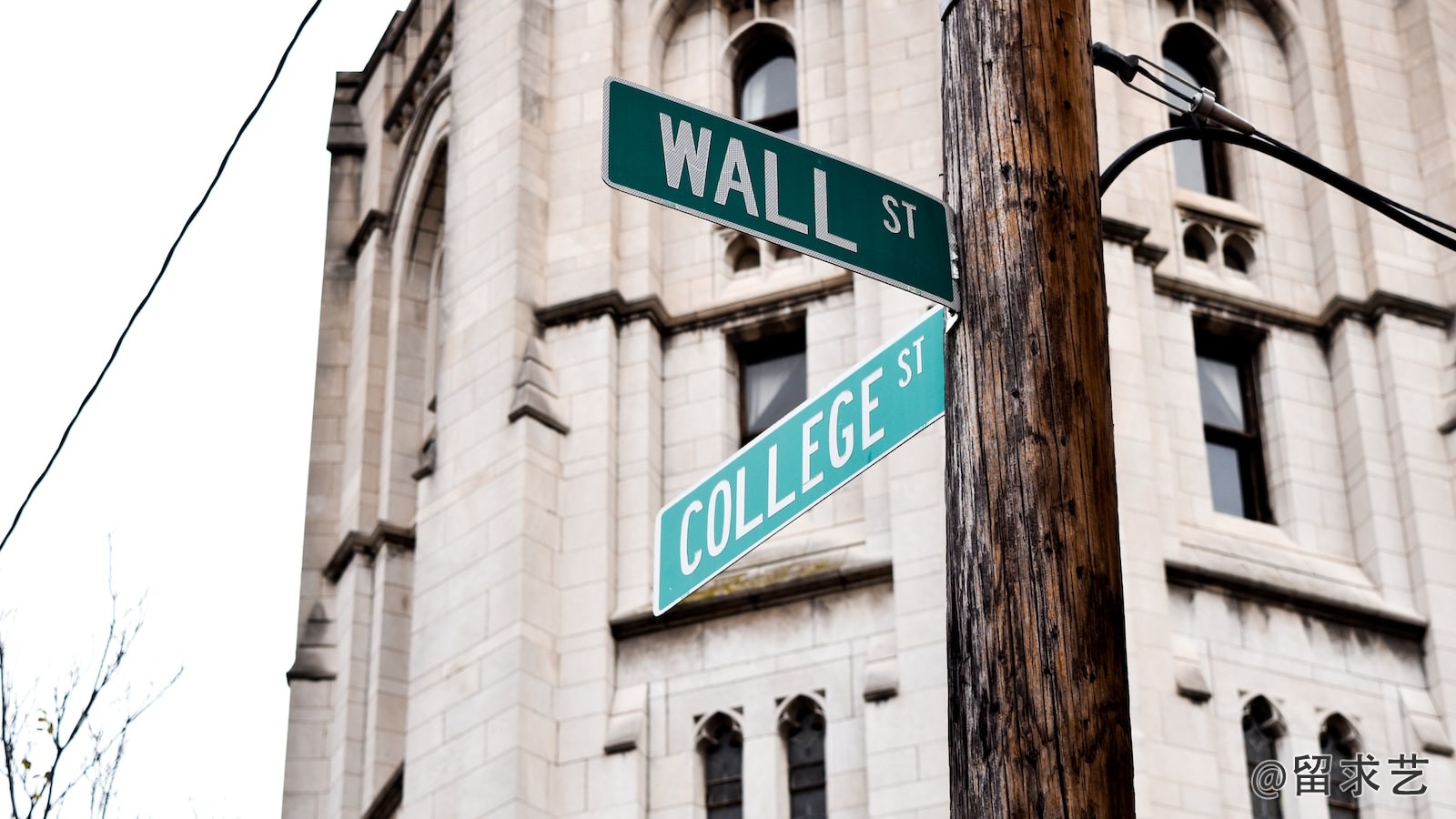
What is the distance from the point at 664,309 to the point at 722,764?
4.60m

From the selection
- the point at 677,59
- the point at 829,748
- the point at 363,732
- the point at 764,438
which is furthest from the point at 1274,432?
the point at 764,438

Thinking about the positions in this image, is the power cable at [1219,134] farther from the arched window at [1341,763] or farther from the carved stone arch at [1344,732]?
the carved stone arch at [1344,732]

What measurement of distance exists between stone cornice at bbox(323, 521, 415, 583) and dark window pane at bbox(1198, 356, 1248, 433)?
8138 millimetres

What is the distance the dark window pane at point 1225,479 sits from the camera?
2045cm

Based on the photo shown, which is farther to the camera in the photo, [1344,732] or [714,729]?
[1344,732]

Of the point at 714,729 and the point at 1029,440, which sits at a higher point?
the point at 714,729

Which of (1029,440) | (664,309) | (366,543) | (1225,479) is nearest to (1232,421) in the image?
(1225,479)

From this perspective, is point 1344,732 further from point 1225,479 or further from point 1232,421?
point 1232,421

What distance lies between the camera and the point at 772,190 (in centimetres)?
684

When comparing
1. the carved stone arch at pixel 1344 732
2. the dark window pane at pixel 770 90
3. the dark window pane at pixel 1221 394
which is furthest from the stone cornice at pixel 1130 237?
the carved stone arch at pixel 1344 732

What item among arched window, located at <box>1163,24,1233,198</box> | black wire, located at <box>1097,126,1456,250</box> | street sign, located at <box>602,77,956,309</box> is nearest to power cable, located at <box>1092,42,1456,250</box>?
black wire, located at <box>1097,126,1456,250</box>

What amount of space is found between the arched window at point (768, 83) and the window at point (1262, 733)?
7360mm

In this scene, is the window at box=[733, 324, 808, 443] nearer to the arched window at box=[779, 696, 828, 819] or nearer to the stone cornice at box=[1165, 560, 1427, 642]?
the arched window at box=[779, 696, 828, 819]

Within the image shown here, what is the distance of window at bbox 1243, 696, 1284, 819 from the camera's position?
61.1 ft
